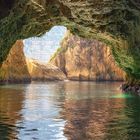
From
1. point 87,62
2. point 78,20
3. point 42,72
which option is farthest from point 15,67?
point 78,20

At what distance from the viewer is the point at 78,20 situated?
147 feet

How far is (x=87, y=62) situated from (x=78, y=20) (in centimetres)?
14204

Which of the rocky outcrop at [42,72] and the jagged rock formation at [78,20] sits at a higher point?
the jagged rock formation at [78,20]

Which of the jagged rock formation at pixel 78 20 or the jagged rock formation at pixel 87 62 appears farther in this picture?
the jagged rock formation at pixel 87 62

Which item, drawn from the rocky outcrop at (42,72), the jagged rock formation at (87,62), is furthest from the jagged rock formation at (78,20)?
the jagged rock formation at (87,62)

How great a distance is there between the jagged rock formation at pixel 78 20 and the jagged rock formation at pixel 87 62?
120 metres

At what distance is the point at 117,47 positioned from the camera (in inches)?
2261

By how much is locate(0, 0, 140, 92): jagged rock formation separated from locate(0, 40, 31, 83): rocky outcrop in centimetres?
7035

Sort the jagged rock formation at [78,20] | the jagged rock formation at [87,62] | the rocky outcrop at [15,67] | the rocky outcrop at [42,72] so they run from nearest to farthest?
the jagged rock formation at [78,20], the rocky outcrop at [15,67], the rocky outcrop at [42,72], the jagged rock formation at [87,62]

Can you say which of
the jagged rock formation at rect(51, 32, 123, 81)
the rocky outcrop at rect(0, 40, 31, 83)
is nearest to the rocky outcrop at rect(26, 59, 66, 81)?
the jagged rock formation at rect(51, 32, 123, 81)

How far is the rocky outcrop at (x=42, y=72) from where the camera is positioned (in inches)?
6353

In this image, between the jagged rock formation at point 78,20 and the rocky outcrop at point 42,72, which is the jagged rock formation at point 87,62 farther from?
the jagged rock formation at point 78,20

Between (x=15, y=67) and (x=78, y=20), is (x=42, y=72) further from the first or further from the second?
(x=78, y=20)

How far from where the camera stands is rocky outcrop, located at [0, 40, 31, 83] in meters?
124
